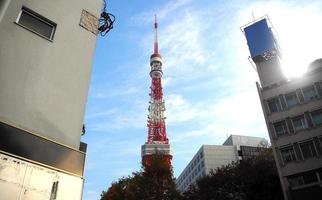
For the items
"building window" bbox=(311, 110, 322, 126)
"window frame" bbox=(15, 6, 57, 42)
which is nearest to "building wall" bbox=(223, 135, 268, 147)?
"building window" bbox=(311, 110, 322, 126)

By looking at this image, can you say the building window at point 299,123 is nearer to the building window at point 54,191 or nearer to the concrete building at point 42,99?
the concrete building at point 42,99

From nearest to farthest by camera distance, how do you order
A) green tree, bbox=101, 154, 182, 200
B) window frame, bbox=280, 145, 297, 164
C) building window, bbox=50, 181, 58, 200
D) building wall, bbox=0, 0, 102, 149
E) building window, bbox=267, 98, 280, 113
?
building window, bbox=50, 181, 58, 200 → building wall, bbox=0, 0, 102, 149 → window frame, bbox=280, 145, 297, 164 → building window, bbox=267, 98, 280, 113 → green tree, bbox=101, 154, 182, 200

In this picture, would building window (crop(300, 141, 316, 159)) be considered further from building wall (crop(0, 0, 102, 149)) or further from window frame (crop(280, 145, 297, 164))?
building wall (crop(0, 0, 102, 149))

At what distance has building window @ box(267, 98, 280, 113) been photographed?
32.9 meters

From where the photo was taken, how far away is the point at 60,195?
6336 mm

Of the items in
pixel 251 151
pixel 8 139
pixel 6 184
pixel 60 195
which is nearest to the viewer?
pixel 6 184

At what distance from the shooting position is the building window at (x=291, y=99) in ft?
105

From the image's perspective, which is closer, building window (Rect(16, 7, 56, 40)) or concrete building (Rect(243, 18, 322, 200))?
building window (Rect(16, 7, 56, 40))

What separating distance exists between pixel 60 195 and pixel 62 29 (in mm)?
4385

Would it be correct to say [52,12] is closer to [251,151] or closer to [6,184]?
[6,184]

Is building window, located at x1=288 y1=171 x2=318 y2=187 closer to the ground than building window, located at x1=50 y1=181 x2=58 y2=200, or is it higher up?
higher up

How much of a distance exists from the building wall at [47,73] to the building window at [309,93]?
28811 mm

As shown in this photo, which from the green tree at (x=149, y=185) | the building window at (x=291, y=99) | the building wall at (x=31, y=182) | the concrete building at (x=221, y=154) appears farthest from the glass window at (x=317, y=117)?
the concrete building at (x=221, y=154)

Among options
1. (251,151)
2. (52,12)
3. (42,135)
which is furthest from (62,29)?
(251,151)
